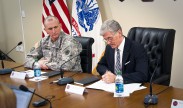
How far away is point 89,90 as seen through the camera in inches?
81.8

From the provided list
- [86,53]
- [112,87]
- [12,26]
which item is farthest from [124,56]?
[12,26]

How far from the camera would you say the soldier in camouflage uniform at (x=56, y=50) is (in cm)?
274

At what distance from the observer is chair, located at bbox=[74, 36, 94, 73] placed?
2.81m

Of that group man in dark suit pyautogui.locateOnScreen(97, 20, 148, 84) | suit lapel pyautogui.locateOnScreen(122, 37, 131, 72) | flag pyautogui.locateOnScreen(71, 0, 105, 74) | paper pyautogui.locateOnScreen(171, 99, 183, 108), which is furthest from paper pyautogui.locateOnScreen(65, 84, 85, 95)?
flag pyautogui.locateOnScreen(71, 0, 105, 74)

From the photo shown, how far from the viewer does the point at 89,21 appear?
3.86m

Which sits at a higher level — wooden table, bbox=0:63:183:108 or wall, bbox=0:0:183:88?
wall, bbox=0:0:183:88

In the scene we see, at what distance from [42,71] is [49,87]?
21.5 inches

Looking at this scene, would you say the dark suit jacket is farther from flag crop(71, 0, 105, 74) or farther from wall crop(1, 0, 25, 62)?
wall crop(1, 0, 25, 62)

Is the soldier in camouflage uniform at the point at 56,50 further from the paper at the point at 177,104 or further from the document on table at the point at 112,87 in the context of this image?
the paper at the point at 177,104

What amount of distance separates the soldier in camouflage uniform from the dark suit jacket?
0.34m

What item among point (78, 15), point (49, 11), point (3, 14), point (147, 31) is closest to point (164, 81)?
point (147, 31)

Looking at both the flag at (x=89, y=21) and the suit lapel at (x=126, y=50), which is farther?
the flag at (x=89, y=21)

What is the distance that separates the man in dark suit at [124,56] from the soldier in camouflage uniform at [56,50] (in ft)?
1.14

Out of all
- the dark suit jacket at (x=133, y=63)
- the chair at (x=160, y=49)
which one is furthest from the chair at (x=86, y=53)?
the chair at (x=160, y=49)
